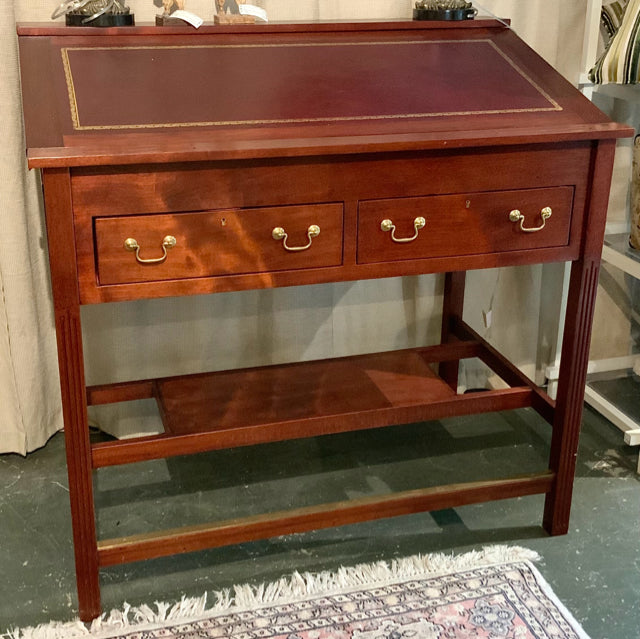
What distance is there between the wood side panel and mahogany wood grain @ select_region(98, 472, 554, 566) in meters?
0.05

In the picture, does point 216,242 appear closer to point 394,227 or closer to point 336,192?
point 336,192

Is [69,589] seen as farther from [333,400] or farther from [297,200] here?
[297,200]

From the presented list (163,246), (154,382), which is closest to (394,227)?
(163,246)

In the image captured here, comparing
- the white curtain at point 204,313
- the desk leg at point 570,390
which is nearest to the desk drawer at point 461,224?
the desk leg at point 570,390

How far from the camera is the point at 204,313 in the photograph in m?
2.37

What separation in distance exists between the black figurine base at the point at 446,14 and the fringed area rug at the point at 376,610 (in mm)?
1223

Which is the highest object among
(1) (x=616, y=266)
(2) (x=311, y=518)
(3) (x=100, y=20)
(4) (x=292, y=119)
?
(3) (x=100, y=20)

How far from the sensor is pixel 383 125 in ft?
5.50

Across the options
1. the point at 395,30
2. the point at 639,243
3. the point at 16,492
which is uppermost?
the point at 395,30

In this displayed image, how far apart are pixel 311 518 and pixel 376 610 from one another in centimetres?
23

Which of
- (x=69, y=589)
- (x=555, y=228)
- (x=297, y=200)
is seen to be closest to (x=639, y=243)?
(x=555, y=228)

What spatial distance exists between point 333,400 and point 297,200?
1.90 ft

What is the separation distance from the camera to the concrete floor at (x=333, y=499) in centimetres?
188

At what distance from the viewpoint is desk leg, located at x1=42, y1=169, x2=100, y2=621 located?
4.81ft
